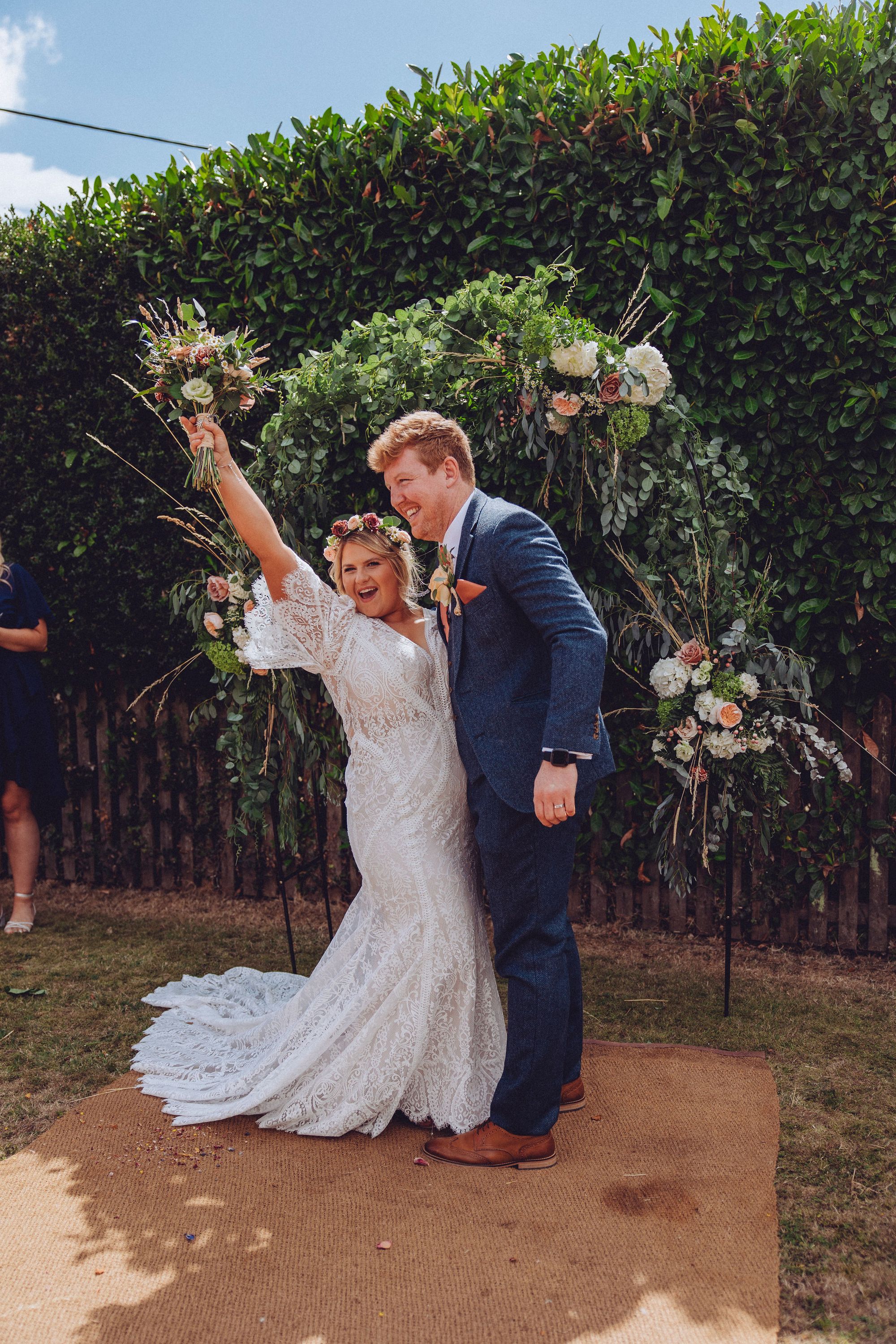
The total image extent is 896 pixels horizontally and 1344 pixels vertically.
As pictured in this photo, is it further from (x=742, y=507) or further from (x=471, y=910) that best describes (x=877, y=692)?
(x=471, y=910)

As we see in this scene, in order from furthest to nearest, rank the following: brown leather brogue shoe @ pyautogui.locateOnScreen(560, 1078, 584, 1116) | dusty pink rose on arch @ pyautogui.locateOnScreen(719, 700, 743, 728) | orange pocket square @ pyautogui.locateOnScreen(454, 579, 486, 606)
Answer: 1. dusty pink rose on arch @ pyautogui.locateOnScreen(719, 700, 743, 728)
2. brown leather brogue shoe @ pyautogui.locateOnScreen(560, 1078, 584, 1116)
3. orange pocket square @ pyautogui.locateOnScreen(454, 579, 486, 606)

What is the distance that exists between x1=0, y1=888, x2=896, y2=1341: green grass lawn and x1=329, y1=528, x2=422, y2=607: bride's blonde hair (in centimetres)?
183

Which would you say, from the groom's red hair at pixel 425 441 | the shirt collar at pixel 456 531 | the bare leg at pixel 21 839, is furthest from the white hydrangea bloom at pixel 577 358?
the bare leg at pixel 21 839

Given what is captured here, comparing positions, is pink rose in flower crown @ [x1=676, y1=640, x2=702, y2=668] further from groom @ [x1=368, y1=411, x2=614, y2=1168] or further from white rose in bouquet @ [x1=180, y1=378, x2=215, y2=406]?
white rose in bouquet @ [x1=180, y1=378, x2=215, y2=406]

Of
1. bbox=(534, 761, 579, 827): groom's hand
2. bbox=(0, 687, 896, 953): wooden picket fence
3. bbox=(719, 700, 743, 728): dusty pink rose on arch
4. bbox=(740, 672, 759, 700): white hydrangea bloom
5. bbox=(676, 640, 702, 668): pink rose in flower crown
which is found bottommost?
bbox=(0, 687, 896, 953): wooden picket fence

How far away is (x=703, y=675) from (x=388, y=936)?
1.48 m

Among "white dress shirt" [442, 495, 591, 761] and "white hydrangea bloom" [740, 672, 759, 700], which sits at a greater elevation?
"white dress shirt" [442, 495, 591, 761]

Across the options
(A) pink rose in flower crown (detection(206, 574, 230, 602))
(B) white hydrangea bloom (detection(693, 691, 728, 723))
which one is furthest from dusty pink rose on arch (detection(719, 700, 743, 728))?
(A) pink rose in flower crown (detection(206, 574, 230, 602))

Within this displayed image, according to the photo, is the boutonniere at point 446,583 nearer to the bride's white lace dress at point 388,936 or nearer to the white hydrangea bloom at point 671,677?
the bride's white lace dress at point 388,936

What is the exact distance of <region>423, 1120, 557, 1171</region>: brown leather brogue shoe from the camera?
262 centimetres

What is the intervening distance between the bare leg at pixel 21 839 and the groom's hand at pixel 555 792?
3481mm

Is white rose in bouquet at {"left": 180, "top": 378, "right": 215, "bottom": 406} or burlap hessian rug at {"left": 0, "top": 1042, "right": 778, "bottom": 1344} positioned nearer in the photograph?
burlap hessian rug at {"left": 0, "top": 1042, "right": 778, "bottom": 1344}

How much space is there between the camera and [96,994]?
4.00 m

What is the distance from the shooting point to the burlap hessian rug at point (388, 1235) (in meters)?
2.03
